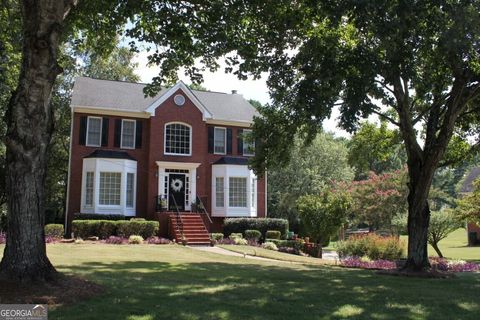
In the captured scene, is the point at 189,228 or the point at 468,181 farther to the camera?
the point at 468,181

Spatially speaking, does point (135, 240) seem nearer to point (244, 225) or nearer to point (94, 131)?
point (244, 225)

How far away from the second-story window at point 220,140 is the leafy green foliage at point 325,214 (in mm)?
6630

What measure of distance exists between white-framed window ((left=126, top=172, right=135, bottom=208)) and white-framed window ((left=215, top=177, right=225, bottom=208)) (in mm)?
5026

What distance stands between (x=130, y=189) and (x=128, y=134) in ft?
10.7

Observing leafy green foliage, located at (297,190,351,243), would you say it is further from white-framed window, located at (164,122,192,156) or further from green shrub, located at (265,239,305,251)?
white-framed window, located at (164,122,192,156)

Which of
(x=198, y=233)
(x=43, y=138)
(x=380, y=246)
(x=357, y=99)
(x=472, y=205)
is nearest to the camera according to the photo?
(x=43, y=138)

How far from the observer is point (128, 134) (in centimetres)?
2856

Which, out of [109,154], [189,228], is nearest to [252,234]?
[189,228]

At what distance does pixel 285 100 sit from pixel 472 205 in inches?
512

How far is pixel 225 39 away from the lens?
12.7 meters

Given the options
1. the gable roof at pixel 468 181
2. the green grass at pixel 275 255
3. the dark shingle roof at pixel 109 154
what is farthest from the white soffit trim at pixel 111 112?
the gable roof at pixel 468 181

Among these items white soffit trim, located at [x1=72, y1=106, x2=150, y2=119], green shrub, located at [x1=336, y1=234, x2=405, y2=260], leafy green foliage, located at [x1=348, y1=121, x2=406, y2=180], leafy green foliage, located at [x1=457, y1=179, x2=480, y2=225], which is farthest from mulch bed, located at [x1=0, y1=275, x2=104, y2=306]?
white soffit trim, located at [x1=72, y1=106, x2=150, y2=119]

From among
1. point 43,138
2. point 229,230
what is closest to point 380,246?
point 229,230

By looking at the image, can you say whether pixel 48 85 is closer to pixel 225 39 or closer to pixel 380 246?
pixel 225 39
